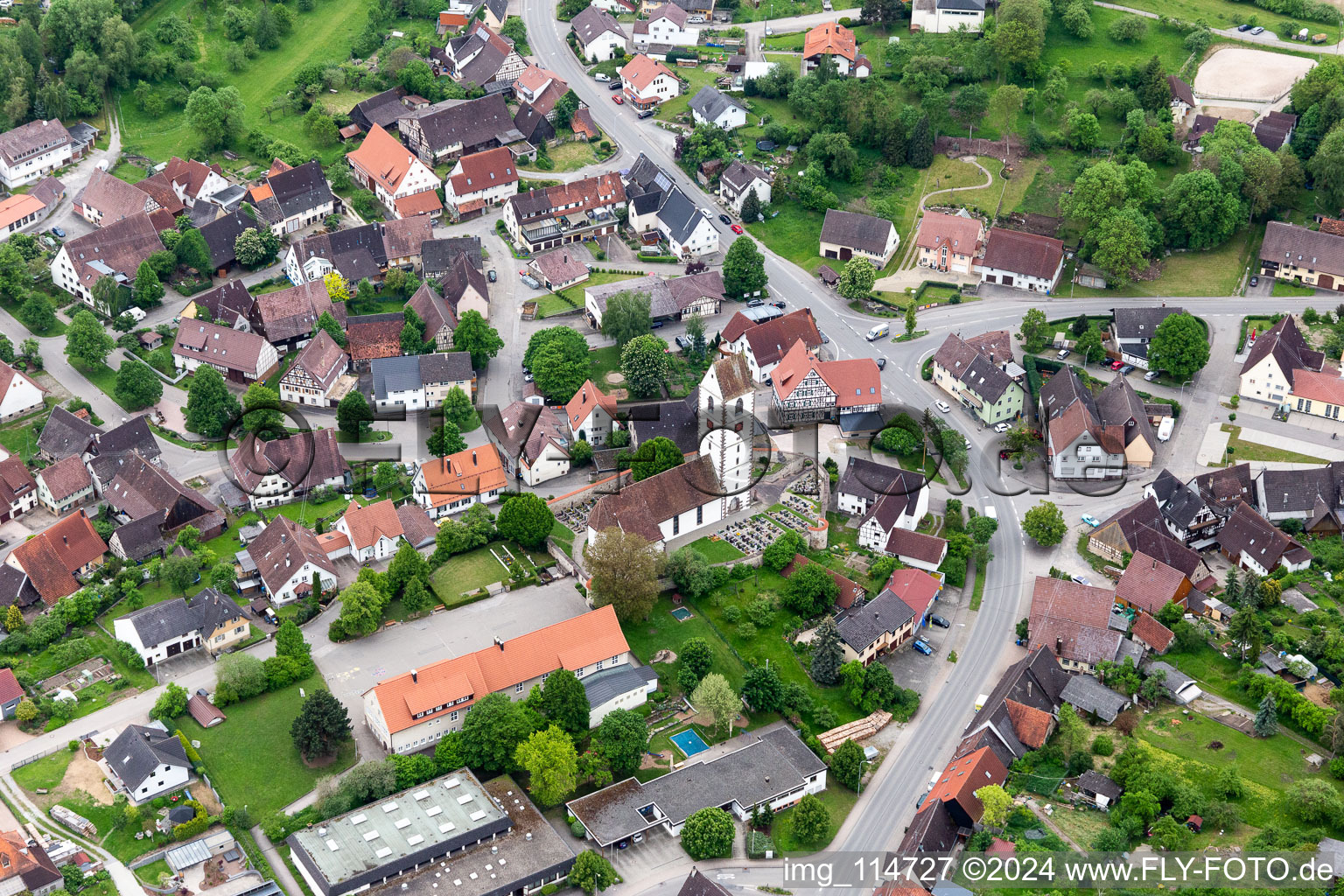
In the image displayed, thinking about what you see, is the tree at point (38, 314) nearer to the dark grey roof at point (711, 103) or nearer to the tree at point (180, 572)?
the tree at point (180, 572)

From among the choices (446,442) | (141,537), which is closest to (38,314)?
(141,537)

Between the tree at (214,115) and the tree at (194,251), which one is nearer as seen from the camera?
the tree at (194,251)

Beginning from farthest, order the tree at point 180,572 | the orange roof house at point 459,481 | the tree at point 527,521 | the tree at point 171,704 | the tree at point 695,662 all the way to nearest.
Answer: the orange roof house at point 459,481 → the tree at point 527,521 → the tree at point 180,572 → the tree at point 695,662 → the tree at point 171,704

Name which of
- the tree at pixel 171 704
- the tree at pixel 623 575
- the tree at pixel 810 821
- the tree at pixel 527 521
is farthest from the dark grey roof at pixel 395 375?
the tree at pixel 810 821

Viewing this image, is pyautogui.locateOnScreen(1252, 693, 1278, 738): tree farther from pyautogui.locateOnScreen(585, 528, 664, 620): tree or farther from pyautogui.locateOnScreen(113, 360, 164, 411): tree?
pyautogui.locateOnScreen(113, 360, 164, 411): tree

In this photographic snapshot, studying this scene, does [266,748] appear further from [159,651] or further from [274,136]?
[274,136]

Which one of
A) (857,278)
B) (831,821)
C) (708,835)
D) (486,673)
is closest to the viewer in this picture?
(708,835)

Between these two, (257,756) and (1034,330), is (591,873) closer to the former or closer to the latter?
(257,756)
